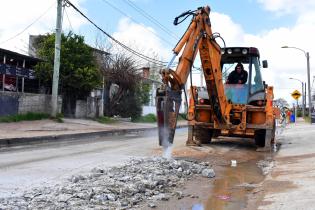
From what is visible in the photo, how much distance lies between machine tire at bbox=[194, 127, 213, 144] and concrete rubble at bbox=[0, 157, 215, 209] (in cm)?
624

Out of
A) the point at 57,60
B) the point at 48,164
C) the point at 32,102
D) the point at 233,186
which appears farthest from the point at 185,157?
the point at 32,102

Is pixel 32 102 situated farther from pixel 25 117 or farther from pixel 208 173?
pixel 208 173

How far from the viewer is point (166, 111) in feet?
37.5

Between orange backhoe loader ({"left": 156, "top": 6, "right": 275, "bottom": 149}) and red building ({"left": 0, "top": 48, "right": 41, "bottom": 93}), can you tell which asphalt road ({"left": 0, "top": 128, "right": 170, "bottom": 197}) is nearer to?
orange backhoe loader ({"left": 156, "top": 6, "right": 275, "bottom": 149})

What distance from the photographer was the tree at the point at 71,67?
3272 centimetres

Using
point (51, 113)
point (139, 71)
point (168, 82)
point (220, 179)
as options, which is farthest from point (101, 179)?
point (139, 71)

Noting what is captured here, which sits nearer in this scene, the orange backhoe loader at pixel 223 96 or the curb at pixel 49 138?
the orange backhoe loader at pixel 223 96

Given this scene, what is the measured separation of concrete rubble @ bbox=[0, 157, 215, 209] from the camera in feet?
23.7

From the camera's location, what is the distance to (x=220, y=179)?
414 inches

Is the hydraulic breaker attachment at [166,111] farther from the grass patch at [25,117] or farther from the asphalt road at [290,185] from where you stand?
the grass patch at [25,117]

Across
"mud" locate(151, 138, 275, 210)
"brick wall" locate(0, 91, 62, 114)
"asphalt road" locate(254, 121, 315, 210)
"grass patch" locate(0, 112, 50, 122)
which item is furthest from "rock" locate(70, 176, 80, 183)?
"brick wall" locate(0, 91, 62, 114)

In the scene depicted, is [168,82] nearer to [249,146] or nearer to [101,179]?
[101,179]

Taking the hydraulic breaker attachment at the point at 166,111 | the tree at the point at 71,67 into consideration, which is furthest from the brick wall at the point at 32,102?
the hydraulic breaker attachment at the point at 166,111

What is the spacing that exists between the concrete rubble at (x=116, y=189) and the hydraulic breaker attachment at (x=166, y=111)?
29.2 inches
